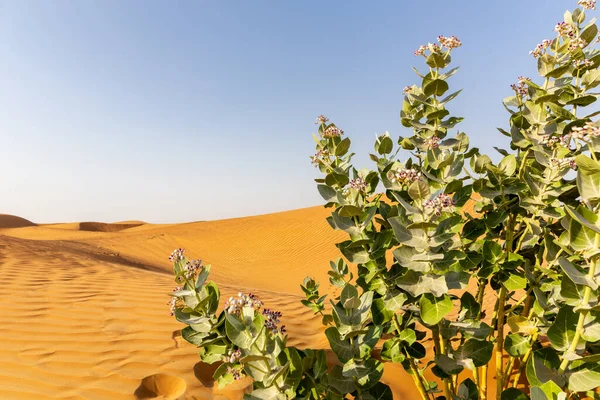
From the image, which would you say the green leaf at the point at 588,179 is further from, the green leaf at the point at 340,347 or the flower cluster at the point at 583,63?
the flower cluster at the point at 583,63

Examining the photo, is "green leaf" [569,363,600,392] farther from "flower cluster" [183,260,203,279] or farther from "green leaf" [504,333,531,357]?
"flower cluster" [183,260,203,279]

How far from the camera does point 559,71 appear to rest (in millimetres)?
2082

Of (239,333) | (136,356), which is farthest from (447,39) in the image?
(136,356)

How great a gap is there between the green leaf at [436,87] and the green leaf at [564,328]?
1332 mm

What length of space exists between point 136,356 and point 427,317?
3.54 meters

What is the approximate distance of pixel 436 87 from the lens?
2.18 metres

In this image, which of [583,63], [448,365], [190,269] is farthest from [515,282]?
[190,269]

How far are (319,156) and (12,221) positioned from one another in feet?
171

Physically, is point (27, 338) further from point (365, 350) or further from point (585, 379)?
point (585, 379)

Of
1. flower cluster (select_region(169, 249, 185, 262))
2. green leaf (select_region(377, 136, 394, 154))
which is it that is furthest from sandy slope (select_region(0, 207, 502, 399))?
green leaf (select_region(377, 136, 394, 154))

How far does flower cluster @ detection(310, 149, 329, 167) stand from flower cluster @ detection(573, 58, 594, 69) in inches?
63.5

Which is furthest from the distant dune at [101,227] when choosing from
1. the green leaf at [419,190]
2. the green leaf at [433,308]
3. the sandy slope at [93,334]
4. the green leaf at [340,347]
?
the green leaf at [419,190]

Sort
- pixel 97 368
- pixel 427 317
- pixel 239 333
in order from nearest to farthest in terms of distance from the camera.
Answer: pixel 239 333
pixel 427 317
pixel 97 368

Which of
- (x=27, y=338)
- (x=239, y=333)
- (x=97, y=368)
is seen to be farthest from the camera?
(x=27, y=338)
